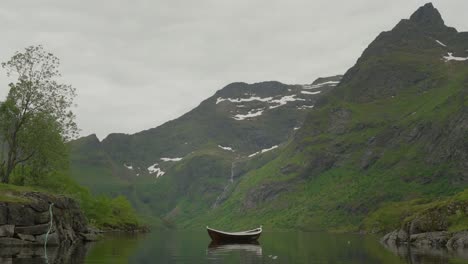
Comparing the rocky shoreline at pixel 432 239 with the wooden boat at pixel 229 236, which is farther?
the wooden boat at pixel 229 236

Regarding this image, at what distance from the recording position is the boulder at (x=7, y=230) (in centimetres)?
6981

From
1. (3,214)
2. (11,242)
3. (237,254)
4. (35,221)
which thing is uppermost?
(3,214)

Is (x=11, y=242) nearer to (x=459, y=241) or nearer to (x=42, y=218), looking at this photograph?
(x=42, y=218)

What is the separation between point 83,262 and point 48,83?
2222 inches

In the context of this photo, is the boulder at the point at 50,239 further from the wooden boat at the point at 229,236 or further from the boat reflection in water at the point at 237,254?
the wooden boat at the point at 229,236

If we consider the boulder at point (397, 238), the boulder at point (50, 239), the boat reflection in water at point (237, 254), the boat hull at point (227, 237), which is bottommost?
the boulder at point (397, 238)

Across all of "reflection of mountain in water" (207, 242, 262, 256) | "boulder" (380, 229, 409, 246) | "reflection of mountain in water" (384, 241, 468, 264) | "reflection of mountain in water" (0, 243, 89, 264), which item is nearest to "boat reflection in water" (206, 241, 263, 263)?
"reflection of mountain in water" (207, 242, 262, 256)

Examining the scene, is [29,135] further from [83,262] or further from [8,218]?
[83,262]

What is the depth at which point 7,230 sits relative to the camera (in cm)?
7038

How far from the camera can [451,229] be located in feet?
352

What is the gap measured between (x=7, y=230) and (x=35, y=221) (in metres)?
5.81

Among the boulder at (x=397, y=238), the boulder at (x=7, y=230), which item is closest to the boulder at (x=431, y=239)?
the boulder at (x=397, y=238)

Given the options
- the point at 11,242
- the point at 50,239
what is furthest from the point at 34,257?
the point at 50,239

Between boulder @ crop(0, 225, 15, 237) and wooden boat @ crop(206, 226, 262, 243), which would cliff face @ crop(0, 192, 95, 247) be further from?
wooden boat @ crop(206, 226, 262, 243)
